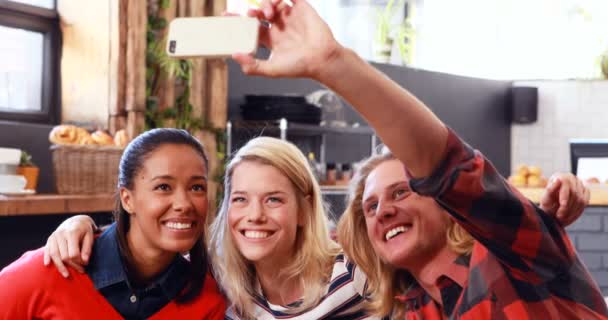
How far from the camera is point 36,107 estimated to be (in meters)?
4.68

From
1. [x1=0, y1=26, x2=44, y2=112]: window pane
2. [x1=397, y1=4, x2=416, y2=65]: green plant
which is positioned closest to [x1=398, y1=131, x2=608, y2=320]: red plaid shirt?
[x1=0, y1=26, x2=44, y2=112]: window pane

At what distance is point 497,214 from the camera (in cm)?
106

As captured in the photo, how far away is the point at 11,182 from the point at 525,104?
6081mm

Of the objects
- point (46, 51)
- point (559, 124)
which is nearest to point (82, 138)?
point (46, 51)

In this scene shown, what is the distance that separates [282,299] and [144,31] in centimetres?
301

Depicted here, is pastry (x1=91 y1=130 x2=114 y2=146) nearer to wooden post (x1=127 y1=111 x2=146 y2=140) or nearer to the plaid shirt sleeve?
wooden post (x1=127 y1=111 x2=146 y2=140)

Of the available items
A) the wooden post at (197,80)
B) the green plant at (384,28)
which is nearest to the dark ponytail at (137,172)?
the wooden post at (197,80)

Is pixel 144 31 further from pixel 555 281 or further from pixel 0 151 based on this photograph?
pixel 555 281

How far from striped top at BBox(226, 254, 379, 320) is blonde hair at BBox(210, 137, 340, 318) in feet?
0.07

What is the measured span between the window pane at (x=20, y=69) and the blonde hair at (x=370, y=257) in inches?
123

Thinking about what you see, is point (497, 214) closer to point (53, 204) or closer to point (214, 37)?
point (214, 37)

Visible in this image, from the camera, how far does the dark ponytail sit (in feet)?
6.51

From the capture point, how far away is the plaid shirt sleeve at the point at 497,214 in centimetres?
100

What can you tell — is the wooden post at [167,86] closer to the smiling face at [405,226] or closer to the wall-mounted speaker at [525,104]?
the smiling face at [405,226]
